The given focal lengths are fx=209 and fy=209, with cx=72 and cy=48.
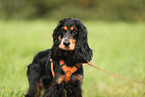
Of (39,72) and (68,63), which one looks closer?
(68,63)

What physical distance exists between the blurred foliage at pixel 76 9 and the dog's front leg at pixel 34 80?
18.0 metres

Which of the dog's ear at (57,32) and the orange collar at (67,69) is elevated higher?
the dog's ear at (57,32)

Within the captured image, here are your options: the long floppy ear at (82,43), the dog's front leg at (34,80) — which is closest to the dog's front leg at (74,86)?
the long floppy ear at (82,43)

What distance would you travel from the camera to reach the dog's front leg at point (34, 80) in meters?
3.41

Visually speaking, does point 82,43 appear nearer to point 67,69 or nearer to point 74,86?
point 67,69

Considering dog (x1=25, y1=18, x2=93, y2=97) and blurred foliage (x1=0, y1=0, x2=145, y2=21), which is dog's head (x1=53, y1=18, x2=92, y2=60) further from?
blurred foliage (x1=0, y1=0, x2=145, y2=21)

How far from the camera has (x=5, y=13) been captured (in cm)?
2192

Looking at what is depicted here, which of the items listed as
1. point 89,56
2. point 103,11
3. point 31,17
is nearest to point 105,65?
point 89,56

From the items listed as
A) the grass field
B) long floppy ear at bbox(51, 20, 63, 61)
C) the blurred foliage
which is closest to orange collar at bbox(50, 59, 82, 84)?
long floppy ear at bbox(51, 20, 63, 61)

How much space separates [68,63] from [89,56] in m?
0.36

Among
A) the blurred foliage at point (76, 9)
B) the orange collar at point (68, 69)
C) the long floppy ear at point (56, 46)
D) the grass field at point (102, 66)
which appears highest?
the blurred foliage at point (76, 9)

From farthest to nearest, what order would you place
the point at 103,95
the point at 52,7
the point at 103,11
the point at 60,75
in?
the point at 52,7 → the point at 103,11 → the point at 103,95 → the point at 60,75

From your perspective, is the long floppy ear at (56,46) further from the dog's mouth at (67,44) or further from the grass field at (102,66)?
the grass field at (102,66)

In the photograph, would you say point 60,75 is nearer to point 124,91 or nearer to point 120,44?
point 124,91
